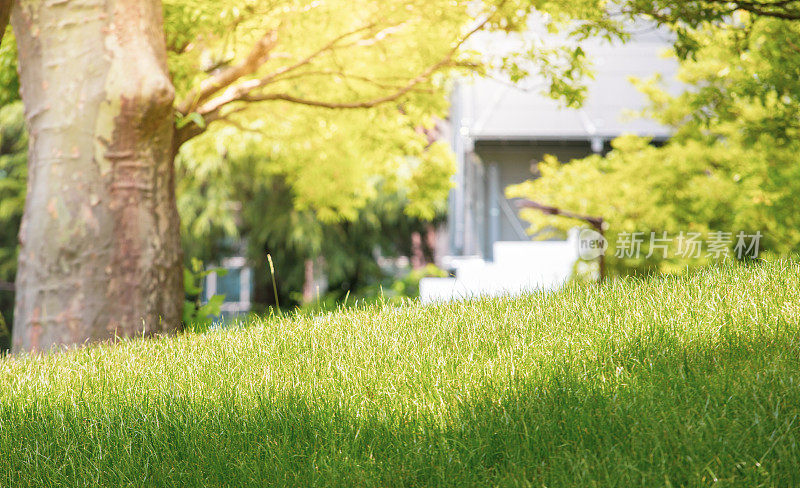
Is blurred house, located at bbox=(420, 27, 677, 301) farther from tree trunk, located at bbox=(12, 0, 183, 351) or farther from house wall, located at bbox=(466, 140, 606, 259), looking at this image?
tree trunk, located at bbox=(12, 0, 183, 351)

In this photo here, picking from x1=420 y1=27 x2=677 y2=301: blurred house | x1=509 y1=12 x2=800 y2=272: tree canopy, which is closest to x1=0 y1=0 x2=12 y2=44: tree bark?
x1=509 y1=12 x2=800 y2=272: tree canopy

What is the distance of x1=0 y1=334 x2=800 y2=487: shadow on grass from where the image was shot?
8.15ft

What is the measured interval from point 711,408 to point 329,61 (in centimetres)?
709

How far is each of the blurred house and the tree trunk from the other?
7.29m

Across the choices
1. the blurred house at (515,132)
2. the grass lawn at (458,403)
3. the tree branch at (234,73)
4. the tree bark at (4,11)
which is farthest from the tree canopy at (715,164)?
the tree bark at (4,11)

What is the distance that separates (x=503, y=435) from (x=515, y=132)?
12.6 meters

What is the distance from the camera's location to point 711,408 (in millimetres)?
2719

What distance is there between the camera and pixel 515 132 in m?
A: 14.9

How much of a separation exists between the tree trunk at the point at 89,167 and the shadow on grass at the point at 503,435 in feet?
7.93

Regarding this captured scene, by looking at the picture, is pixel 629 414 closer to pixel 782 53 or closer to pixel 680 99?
pixel 782 53

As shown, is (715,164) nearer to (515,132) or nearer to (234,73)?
(515,132)

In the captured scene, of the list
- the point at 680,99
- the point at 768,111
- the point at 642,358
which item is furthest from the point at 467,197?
the point at 642,358

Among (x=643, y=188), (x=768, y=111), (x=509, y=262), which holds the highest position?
(x=768, y=111)

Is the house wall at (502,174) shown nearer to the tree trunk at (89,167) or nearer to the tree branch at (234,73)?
the tree branch at (234,73)
